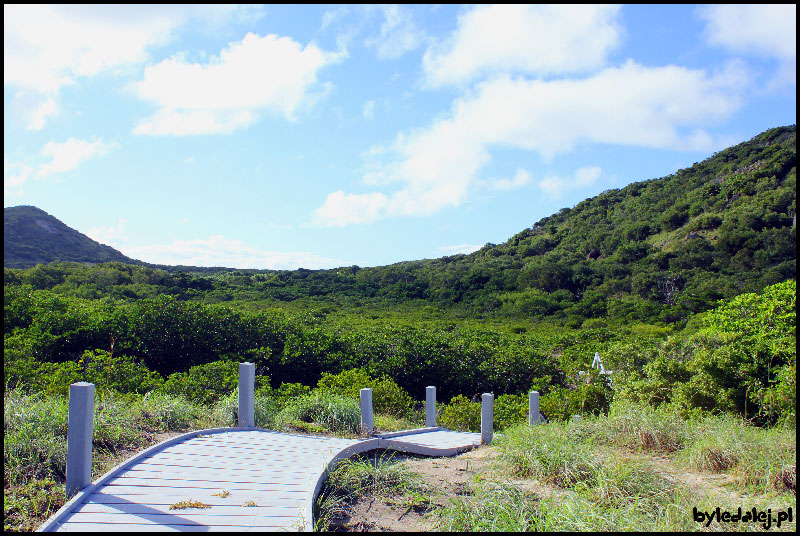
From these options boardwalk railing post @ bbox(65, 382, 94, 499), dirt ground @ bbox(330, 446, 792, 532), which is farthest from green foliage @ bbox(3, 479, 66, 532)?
dirt ground @ bbox(330, 446, 792, 532)

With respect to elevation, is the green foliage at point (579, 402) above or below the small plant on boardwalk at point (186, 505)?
below

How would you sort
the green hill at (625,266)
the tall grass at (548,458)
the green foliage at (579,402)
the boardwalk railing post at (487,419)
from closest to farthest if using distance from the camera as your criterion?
the tall grass at (548,458), the boardwalk railing post at (487,419), the green foliage at (579,402), the green hill at (625,266)

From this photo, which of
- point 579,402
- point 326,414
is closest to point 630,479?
point 326,414

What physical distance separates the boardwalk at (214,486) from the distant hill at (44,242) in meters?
45.2

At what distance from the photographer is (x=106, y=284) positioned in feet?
89.1

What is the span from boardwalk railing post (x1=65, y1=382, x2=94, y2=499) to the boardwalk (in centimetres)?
12

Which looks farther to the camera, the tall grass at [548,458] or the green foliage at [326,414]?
the green foliage at [326,414]

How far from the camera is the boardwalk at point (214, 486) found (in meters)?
3.38

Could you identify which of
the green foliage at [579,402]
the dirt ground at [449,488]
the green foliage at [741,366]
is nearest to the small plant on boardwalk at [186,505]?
the dirt ground at [449,488]

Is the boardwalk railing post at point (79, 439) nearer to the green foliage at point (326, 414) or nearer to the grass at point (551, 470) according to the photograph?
the grass at point (551, 470)

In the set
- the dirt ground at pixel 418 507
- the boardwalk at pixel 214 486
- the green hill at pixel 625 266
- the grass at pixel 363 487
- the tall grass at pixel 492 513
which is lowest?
the dirt ground at pixel 418 507

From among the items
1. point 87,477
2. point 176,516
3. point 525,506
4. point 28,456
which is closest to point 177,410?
point 28,456

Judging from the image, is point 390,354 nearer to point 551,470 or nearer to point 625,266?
point 551,470

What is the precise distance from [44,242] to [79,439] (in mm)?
56838
